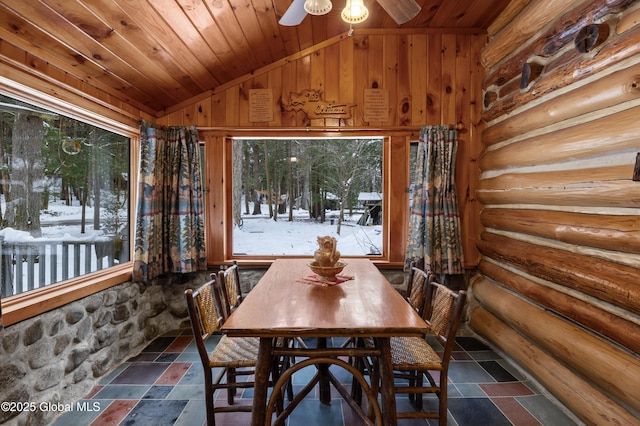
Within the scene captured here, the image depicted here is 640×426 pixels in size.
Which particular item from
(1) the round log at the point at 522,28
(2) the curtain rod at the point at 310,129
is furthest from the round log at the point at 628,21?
(2) the curtain rod at the point at 310,129

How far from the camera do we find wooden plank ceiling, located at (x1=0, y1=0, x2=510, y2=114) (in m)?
1.72

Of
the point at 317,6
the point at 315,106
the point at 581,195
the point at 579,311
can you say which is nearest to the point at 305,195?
the point at 315,106

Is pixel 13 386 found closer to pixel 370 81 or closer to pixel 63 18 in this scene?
pixel 63 18

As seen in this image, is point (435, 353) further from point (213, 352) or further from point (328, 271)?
point (213, 352)

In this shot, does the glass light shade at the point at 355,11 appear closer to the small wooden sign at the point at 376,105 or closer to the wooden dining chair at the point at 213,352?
the small wooden sign at the point at 376,105

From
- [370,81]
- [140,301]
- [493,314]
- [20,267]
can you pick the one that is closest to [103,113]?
[20,267]

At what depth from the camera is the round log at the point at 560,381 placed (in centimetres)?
165

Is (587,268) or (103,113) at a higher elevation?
(103,113)

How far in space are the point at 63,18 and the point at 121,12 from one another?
0.29 meters

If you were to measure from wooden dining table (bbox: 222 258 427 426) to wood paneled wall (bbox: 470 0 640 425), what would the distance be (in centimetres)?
110

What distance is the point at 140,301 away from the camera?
2.80 metres

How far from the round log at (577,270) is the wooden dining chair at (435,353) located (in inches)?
31.6

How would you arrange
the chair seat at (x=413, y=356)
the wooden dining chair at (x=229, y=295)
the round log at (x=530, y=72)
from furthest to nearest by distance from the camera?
the round log at (x=530, y=72)
the wooden dining chair at (x=229, y=295)
the chair seat at (x=413, y=356)

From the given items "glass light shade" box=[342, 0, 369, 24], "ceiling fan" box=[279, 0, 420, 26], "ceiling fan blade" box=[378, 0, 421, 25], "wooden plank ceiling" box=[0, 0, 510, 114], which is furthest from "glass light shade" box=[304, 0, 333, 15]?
"wooden plank ceiling" box=[0, 0, 510, 114]
